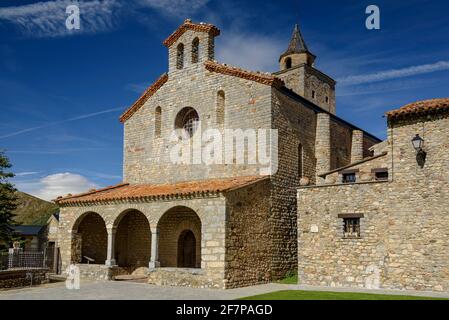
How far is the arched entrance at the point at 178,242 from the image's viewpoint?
20.1 m

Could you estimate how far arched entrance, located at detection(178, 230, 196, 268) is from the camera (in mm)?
20438

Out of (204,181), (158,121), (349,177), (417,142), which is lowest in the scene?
(204,181)

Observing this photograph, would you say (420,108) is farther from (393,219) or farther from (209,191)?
(209,191)

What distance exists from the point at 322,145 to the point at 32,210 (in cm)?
5113

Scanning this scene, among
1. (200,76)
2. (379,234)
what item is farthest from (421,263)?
(200,76)

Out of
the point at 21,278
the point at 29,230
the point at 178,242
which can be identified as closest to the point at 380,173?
the point at 178,242

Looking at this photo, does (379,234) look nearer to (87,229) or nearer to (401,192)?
(401,192)

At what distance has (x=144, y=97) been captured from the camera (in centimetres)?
2378

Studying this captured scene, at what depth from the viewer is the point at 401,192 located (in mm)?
15320

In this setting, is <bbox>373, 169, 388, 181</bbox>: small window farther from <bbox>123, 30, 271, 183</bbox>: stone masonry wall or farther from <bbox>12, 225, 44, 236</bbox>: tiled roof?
<bbox>12, 225, 44, 236</bbox>: tiled roof

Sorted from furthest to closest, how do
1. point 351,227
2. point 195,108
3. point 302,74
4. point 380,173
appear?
point 302,74, point 195,108, point 380,173, point 351,227

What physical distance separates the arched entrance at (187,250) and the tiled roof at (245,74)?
7147mm

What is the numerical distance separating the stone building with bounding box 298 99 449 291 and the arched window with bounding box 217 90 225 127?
527cm

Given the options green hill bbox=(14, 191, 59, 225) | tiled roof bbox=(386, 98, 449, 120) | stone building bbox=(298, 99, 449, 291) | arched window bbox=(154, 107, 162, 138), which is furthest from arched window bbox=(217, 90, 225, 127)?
green hill bbox=(14, 191, 59, 225)
